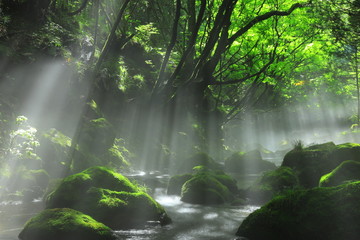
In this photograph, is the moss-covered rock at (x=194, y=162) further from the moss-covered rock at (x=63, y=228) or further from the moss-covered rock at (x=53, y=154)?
the moss-covered rock at (x=63, y=228)

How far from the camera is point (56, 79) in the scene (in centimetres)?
1230

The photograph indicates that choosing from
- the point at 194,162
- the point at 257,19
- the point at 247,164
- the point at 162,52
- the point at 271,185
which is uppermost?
the point at 162,52

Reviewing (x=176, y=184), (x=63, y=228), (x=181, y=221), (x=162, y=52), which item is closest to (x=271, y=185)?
(x=176, y=184)

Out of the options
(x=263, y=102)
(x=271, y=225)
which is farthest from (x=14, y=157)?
(x=263, y=102)

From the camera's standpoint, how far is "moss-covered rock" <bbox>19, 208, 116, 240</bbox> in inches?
183

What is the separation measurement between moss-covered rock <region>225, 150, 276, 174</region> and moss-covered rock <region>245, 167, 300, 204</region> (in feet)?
19.9

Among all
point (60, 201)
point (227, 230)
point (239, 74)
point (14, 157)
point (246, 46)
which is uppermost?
point (246, 46)

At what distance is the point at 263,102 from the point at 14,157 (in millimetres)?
21351

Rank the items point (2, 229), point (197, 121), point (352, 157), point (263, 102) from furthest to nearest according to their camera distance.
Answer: point (263, 102), point (197, 121), point (352, 157), point (2, 229)

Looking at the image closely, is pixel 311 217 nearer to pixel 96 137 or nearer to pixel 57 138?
pixel 57 138

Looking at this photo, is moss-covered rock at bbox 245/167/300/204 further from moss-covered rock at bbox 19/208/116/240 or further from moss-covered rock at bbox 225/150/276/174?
moss-covered rock at bbox 225/150/276/174

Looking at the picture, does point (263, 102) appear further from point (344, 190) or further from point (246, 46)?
point (344, 190)

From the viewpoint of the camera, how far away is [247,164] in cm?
1633

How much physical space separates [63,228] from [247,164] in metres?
13.0
